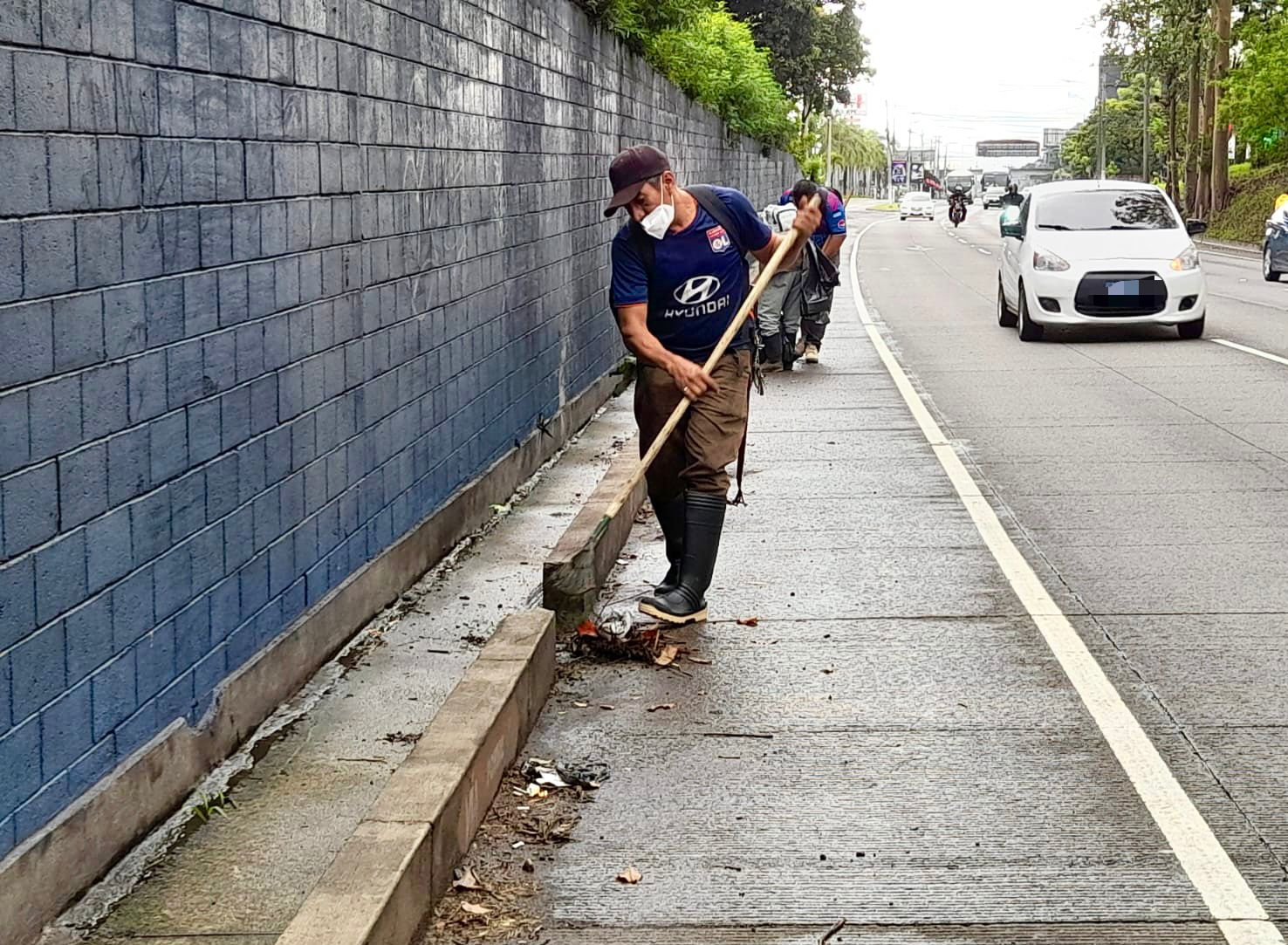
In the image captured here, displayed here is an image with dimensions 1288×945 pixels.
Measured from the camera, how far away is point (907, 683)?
21.0 feet

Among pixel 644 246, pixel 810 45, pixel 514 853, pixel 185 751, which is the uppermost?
pixel 810 45

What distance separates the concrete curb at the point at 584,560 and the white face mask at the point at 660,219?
44.3 inches

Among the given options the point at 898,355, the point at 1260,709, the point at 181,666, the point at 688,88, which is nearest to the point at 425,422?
the point at 181,666

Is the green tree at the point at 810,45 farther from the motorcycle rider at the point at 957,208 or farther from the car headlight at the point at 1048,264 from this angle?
the car headlight at the point at 1048,264

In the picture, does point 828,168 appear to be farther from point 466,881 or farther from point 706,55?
point 466,881

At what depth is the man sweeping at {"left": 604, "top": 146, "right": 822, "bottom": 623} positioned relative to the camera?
23.5 feet

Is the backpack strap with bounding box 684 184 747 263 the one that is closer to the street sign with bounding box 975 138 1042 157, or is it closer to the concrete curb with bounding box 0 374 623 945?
the concrete curb with bounding box 0 374 623 945

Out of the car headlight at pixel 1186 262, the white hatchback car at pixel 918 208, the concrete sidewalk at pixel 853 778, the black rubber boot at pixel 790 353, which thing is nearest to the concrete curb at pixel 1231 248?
the car headlight at pixel 1186 262

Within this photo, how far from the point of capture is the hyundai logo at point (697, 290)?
7246 millimetres

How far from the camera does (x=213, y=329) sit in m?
5.26

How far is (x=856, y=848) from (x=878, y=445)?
23.9ft

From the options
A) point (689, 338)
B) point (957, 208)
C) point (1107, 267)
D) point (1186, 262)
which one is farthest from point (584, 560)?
point (957, 208)

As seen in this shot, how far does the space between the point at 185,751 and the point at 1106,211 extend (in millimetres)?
16601

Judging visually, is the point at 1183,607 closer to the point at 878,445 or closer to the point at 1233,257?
the point at 878,445
